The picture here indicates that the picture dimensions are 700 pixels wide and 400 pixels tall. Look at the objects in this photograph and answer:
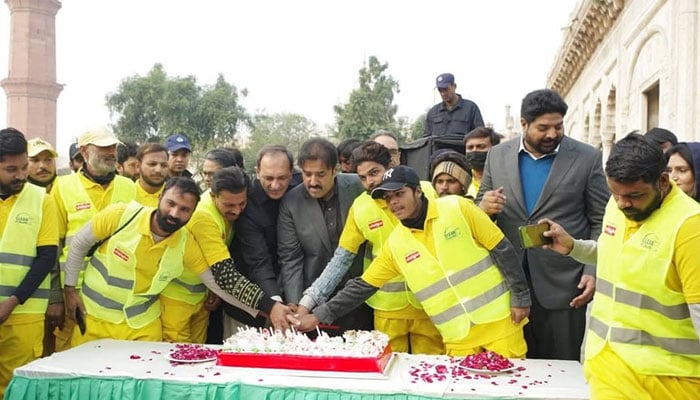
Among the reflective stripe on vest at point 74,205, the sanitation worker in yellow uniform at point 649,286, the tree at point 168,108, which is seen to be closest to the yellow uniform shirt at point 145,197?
the reflective stripe on vest at point 74,205

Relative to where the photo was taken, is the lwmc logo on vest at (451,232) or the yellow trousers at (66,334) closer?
the lwmc logo on vest at (451,232)

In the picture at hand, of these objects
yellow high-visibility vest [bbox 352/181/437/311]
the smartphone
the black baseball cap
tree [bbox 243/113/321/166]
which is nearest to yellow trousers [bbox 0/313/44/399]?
yellow high-visibility vest [bbox 352/181/437/311]

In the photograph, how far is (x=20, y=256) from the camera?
3939mm

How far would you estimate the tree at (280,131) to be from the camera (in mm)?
39938

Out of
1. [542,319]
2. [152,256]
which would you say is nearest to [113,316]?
[152,256]

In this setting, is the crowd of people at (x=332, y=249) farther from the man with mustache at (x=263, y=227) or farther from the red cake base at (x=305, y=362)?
the red cake base at (x=305, y=362)

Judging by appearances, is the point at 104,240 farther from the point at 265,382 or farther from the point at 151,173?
the point at 265,382

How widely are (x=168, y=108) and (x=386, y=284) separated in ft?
99.8

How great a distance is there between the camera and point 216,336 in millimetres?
4992

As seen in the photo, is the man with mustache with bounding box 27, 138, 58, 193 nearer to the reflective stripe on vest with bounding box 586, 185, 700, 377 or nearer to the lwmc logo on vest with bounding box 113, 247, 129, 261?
the lwmc logo on vest with bounding box 113, 247, 129, 261

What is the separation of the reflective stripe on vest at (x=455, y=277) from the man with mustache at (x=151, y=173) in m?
2.43

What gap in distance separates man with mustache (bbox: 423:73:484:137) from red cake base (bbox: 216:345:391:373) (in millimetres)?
3876

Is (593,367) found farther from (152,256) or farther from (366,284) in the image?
(152,256)

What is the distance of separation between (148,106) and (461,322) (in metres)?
31.9
